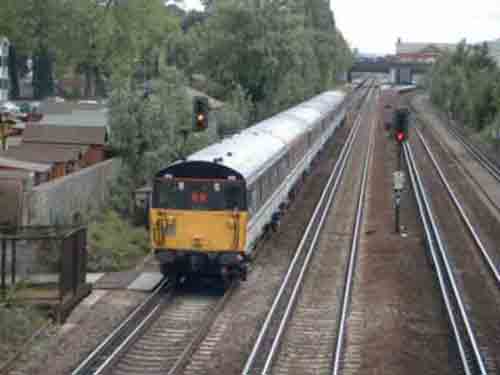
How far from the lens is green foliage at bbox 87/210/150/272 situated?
19.5 meters

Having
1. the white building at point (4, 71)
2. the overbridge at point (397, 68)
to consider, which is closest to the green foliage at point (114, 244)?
the white building at point (4, 71)

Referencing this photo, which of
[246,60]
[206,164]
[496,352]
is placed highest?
[246,60]

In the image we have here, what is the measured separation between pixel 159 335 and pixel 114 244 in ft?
20.1

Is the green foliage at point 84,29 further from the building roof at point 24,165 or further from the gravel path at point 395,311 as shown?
the gravel path at point 395,311

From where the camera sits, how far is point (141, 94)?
26688mm

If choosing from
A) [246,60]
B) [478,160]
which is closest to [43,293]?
[478,160]

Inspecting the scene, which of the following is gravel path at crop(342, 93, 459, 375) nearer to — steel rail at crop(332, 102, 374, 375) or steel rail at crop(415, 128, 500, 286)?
steel rail at crop(332, 102, 374, 375)

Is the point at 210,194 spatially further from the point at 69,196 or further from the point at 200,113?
the point at 69,196

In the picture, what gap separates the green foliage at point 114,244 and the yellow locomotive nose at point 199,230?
2850 mm

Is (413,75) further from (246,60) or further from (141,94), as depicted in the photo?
(141,94)

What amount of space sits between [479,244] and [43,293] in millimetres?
12422

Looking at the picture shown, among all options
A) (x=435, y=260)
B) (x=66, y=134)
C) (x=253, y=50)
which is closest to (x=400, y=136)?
(x=435, y=260)

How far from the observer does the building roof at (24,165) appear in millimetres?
22019

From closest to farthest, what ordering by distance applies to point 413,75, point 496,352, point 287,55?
point 496,352
point 287,55
point 413,75
